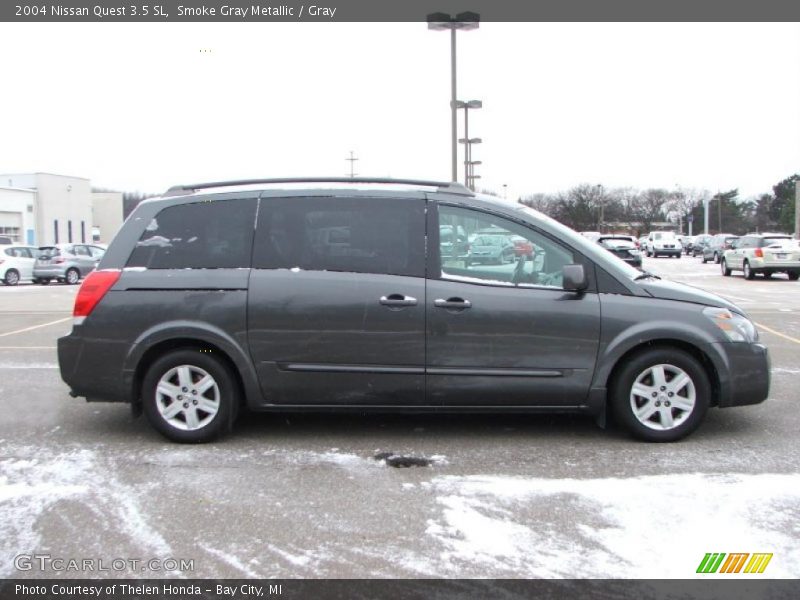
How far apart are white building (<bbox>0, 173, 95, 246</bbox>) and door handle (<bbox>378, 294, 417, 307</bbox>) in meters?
54.0

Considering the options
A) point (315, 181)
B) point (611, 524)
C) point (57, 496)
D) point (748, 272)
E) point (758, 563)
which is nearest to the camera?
point (758, 563)

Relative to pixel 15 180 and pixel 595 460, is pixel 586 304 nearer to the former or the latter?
pixel 595 460

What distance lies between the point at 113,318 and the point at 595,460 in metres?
3.45

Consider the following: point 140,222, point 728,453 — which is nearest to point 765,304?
point 728,453

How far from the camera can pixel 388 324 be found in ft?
16.6

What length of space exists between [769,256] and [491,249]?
22843 millimetres

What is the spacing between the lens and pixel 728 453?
4.96 m

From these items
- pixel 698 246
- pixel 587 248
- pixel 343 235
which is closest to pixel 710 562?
pixel 587 248

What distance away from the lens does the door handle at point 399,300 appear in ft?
16.6

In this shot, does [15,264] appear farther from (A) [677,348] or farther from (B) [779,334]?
(A) [677,348]

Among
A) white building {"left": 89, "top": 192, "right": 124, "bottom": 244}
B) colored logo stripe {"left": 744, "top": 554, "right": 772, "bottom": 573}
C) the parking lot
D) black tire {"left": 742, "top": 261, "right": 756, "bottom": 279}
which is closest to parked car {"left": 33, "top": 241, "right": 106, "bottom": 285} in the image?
the parking lot

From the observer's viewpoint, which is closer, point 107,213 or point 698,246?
point 698,246

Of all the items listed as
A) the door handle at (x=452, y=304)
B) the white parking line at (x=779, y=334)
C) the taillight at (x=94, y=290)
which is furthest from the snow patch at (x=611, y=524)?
the white parking line at (x=779, y=334)

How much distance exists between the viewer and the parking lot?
348 cm
